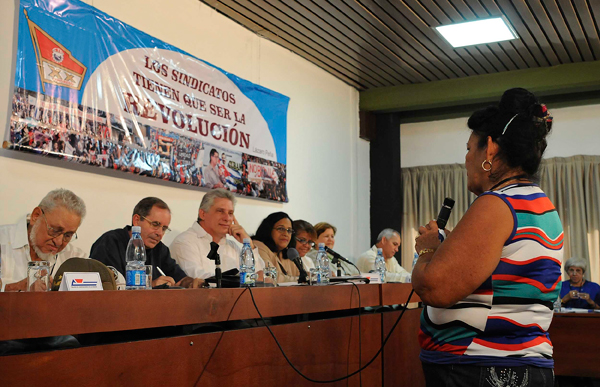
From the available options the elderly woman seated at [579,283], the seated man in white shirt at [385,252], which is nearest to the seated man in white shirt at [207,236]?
the seated man in white shirt at [385,252]

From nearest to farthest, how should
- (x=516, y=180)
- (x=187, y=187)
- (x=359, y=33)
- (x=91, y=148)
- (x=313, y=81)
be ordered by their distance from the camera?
(x=516, y=180), (x=91, y=148), (x=187, y=187), (x=359, y=33), (x=313, y=81)

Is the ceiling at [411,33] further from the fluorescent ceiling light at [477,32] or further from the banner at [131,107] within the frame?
the banner at [131,107]

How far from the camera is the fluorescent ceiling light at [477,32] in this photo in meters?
4.76

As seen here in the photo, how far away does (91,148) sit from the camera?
332 cm

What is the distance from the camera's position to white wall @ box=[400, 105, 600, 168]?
6191mm

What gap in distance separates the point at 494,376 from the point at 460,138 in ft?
19.4

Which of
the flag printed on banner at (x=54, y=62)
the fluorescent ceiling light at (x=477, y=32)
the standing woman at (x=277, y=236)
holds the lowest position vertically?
the standing woman at (x=277, y=236)

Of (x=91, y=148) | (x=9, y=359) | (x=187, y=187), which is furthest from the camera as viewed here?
(x=187, y=187)

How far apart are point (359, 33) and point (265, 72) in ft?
2.85

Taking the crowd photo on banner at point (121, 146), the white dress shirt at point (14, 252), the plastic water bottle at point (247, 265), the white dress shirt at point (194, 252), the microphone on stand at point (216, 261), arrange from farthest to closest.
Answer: the white dress shirt at point (194, 252) < the crowd photo on banner at point (121, 146) < the white dress shirt at point (14, 252) < the plastic water bottle at point (247, 265) < the microphone on stand at point (216, 261)

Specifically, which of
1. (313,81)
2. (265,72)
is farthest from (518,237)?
(313,81)

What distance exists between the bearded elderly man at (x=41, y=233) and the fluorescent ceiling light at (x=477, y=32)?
3439 mm

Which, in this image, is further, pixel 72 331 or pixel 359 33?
pixel 359 33

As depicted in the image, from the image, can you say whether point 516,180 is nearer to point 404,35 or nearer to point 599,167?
point 404,35
